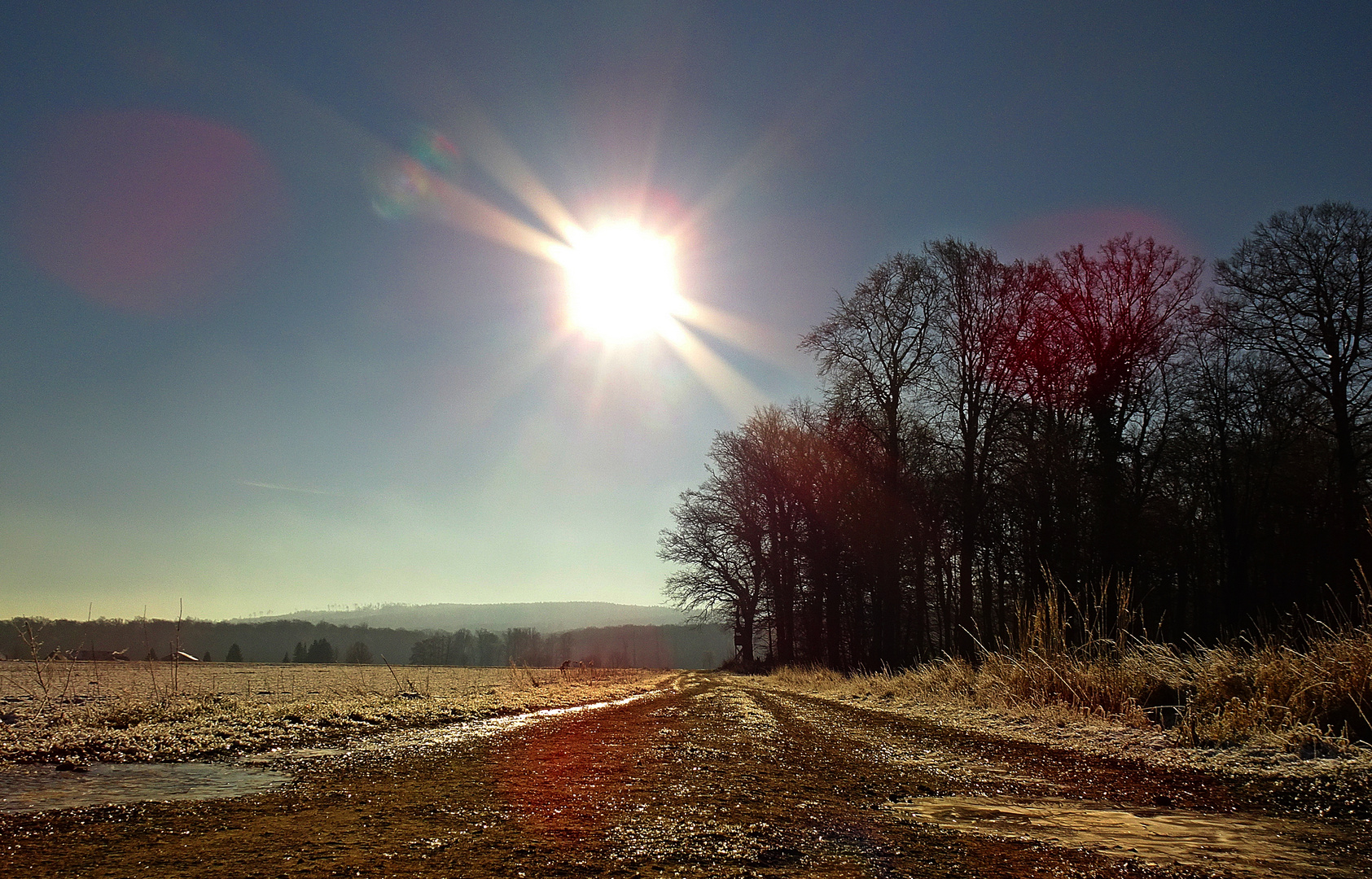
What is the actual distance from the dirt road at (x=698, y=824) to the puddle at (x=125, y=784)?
20 centimetres

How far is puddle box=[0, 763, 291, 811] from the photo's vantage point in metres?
2.51

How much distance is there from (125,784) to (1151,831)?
3732 mm

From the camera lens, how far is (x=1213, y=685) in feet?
14.9

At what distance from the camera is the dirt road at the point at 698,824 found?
1599mm

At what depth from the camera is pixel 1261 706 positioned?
3900mm

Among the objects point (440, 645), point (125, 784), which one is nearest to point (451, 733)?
point (125, 784)

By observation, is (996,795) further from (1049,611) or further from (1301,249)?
(1301,249)

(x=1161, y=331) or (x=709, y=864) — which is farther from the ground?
(x=1161, y=331)

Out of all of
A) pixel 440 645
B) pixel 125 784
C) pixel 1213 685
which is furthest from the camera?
pixel 440 645

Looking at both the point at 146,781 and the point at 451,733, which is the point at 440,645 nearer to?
the point at 451,733

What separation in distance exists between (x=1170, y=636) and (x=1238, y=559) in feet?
11.8

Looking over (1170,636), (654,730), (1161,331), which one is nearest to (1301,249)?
(1161,331)

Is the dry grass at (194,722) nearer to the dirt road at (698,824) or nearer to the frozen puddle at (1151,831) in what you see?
the dirt road at (698,824)

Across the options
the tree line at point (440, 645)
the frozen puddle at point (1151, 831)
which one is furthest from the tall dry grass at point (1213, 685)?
the tree line at point (440, 645)
